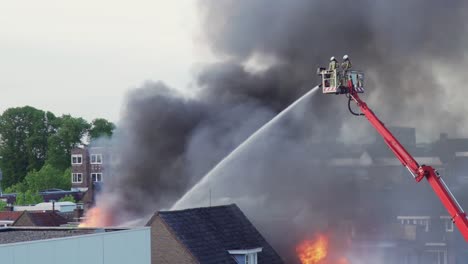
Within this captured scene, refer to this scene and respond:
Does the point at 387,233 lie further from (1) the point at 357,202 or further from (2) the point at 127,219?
(2) the point at 127,219

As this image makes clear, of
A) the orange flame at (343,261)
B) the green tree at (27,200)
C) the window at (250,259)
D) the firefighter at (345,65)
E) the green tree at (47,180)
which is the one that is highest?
the green tree at (47,180)

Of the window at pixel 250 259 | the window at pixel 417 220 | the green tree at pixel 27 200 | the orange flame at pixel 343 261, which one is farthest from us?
the green tree at pixel 27 200

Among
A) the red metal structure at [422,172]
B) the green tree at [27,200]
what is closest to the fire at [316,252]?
the red metal structure at [422,172]

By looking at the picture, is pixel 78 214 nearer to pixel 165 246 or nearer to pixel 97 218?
pixel 97 218

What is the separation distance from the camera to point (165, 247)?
105ft

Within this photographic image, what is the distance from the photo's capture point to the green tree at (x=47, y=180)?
97062 mm

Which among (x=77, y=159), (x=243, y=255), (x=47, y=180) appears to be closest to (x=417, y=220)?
(x=243, y=255)

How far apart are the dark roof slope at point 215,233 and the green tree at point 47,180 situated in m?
62.6

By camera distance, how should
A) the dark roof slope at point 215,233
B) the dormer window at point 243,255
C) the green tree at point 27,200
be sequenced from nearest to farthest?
1. the dark roof slope at point 215,233
2. the dormer window at point 243,255
3. the green tree at point 27,200

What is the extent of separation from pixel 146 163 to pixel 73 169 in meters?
49.7

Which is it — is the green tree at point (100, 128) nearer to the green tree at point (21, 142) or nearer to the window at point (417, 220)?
the green tree at point (21, 142)

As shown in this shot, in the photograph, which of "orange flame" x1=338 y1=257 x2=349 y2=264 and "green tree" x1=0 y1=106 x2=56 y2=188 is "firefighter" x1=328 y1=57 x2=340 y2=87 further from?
"green tree" x1=0 y1=106 x2=56 y2=188

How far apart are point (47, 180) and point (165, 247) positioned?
68796mm

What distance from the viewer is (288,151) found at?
50.2 m
